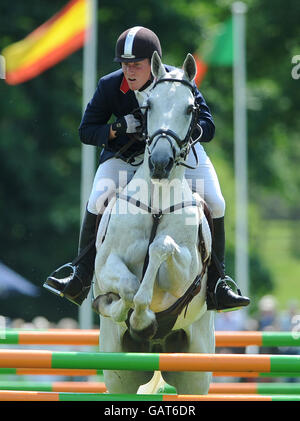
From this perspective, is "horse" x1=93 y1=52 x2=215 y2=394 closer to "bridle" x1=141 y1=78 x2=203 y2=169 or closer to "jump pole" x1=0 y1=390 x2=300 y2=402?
"bridle" x1=141 y1=78 x2=203 y2=169

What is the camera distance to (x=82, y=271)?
22.8 feet

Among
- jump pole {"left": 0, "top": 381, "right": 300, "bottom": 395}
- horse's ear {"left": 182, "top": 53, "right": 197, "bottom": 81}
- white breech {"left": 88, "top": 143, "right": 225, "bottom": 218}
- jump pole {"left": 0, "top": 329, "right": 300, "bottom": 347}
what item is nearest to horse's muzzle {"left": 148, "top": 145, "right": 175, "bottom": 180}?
horse's ear {"left": 182, "top": 53, "right": 197, "bottom": 81}

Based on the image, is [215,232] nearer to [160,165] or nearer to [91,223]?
[91,223]

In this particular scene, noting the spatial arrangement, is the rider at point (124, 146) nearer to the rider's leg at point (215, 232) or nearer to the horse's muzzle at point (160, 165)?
the rider's leg at point (215, 232)

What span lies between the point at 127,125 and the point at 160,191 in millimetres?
598

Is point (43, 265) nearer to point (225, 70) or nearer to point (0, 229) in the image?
point (0, 229)

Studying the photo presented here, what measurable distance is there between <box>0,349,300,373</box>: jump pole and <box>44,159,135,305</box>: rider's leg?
1.30m

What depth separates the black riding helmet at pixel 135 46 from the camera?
254 inches

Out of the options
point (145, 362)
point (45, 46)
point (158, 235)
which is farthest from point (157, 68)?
point (45, 46)

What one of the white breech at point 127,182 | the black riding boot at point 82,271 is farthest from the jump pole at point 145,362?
the white breech at point 127,182

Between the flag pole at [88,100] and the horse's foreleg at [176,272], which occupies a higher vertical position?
the flag pole at [88,100]

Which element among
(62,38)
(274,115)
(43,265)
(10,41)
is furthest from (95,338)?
(274,115)

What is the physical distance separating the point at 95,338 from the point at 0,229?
17.4m

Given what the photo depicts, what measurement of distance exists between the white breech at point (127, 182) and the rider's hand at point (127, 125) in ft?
1.24
